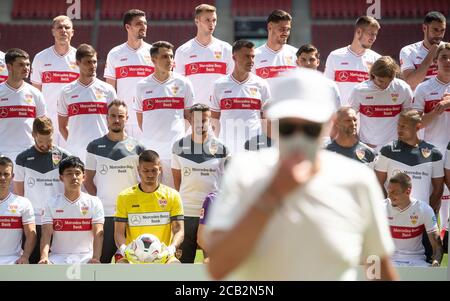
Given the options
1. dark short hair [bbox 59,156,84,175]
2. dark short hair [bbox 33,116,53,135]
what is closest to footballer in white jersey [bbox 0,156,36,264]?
dark short hair [bbox 33,116,53,135]

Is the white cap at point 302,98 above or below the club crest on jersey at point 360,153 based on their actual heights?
above

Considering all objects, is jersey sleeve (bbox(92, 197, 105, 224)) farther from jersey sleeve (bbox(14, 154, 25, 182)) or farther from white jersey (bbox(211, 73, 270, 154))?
white jersey (bbox(211, 73, 270, 154))

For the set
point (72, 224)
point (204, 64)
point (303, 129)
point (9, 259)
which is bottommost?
point (9, 259)

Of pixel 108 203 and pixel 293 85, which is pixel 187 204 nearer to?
pixel 108 203

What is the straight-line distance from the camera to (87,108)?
688cm

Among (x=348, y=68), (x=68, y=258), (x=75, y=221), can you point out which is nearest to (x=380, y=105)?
(x=348, y=68)

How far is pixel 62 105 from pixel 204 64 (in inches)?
44.4

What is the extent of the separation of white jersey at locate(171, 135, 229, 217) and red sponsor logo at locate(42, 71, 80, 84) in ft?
4.34

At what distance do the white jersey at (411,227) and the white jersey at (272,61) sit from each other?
1582 mm

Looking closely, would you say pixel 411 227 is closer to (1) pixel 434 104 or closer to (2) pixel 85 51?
(1) pixel 434 104

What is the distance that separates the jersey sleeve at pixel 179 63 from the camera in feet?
23.9

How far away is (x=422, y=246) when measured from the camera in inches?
241

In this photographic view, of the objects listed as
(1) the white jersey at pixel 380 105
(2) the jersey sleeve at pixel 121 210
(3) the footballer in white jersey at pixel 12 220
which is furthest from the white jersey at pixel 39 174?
(1) the white jersey at pixel 380 105

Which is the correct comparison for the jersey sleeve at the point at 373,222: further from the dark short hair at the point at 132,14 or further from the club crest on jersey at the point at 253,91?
the dark short hair at the point at 132,14
